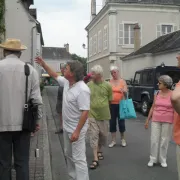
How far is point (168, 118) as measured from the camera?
19.8 ft

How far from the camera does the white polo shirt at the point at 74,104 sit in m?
4.22

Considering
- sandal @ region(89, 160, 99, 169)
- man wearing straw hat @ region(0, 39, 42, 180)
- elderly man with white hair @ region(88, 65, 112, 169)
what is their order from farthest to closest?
elderly man with white hair @ region(88, 65, 112, 169) < sandal @ region(89, 160, 99, 169) < man wearing straw hat @ region(0, 39, 42, 180)

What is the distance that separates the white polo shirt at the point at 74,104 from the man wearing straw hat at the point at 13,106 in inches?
16.9

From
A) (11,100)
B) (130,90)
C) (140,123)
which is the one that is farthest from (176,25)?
(11,100)

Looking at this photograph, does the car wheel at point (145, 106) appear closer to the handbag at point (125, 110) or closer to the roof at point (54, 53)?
the handbag at point (125, 110)

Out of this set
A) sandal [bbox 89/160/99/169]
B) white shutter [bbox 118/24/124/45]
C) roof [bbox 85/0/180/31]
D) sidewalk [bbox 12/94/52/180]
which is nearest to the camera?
sidewalk [bbox 12/94/52/180]

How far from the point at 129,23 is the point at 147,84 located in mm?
18676

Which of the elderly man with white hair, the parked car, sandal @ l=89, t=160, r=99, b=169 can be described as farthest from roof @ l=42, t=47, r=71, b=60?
sandal @ l=89, t=160, r=99, b=169

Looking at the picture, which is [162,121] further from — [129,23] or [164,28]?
[164,28]

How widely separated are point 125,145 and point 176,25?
90.8 ft

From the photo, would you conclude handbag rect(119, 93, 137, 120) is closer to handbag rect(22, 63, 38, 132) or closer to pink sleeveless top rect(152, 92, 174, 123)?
pink sleeveless top rect(152, 92, 174, 123)

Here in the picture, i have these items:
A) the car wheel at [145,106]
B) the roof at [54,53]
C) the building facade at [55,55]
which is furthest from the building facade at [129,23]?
the roof at [54,53]

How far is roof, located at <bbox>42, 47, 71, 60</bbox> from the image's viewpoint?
9462 cm

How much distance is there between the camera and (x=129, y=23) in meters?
32.2
